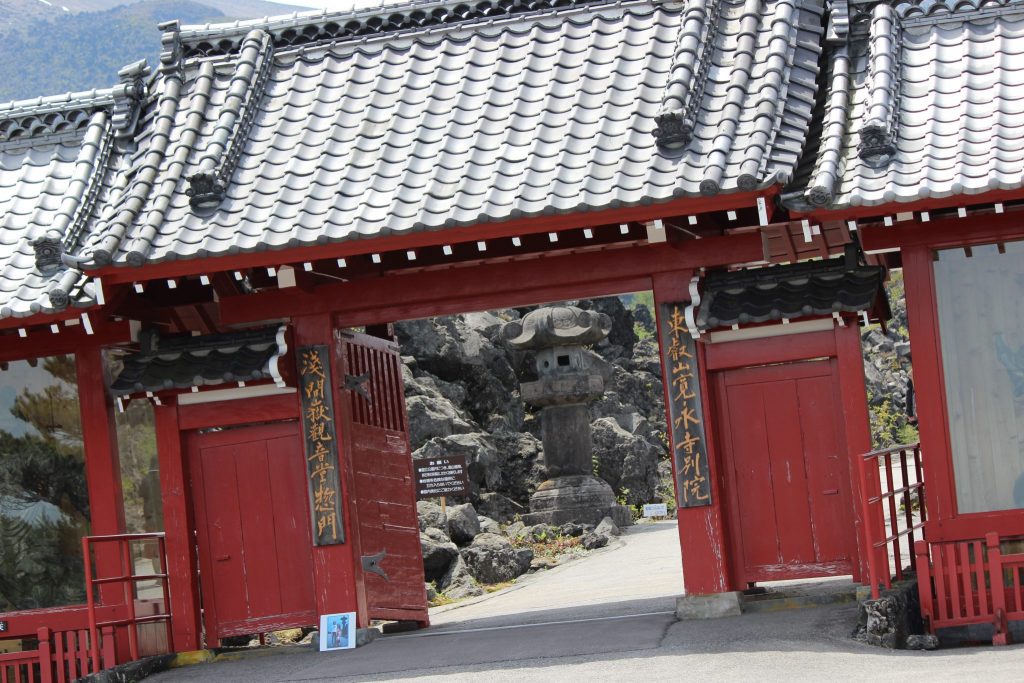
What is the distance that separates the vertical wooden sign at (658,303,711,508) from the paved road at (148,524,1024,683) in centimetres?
112

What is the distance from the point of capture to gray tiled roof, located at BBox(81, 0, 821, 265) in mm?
10922

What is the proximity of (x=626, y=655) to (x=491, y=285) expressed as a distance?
12.0 feet

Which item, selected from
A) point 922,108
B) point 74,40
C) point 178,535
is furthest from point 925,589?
point 74,40

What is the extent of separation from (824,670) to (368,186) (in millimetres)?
5650

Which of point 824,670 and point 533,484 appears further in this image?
point 533,484

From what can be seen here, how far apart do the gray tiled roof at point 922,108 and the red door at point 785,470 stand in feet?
5.96

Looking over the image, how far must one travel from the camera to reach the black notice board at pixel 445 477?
58.9 ft

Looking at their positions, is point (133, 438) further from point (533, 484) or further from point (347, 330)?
point (533, 484)

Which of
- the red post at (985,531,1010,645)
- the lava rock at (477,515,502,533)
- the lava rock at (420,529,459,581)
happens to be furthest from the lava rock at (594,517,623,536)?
the red post at (985,531,1010,645)

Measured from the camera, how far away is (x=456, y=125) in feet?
40.4

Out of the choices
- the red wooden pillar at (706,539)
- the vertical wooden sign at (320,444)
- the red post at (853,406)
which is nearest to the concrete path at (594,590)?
the red wooden pillar at (706,539)

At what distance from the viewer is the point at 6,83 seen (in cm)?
11144

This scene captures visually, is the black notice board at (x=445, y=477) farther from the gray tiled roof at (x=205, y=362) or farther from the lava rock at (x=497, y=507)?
the gray tiled roof at (x=205, y=362)

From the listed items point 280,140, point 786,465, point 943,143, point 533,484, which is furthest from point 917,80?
point 533,484
